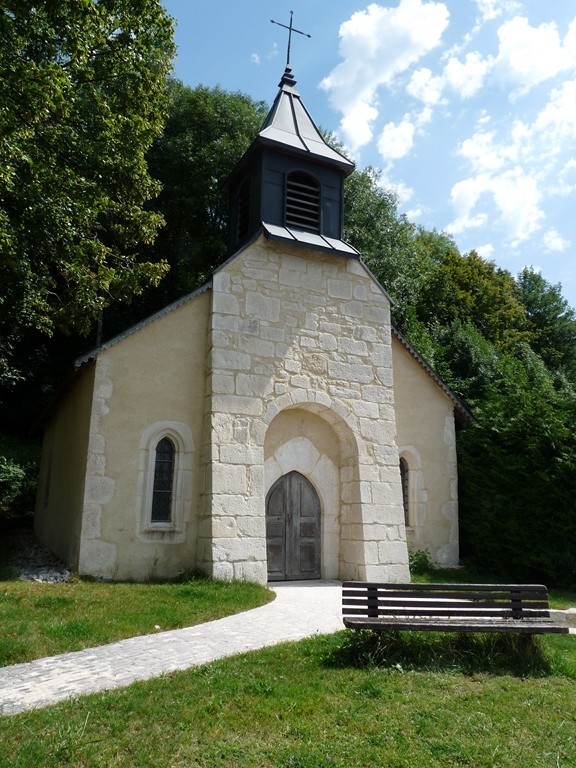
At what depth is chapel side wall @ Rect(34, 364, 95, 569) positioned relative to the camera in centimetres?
1056

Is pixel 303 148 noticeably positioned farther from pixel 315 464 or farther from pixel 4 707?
pixel 4 707

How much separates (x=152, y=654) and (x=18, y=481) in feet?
39.0

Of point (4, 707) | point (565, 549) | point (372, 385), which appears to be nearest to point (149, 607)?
point (4, 707)

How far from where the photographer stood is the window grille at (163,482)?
10.6 m

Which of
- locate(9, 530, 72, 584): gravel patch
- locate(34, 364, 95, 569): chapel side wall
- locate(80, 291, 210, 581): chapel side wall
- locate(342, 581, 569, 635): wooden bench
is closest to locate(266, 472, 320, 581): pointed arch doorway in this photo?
locate(80, 291, 210, 581): chapel side wall

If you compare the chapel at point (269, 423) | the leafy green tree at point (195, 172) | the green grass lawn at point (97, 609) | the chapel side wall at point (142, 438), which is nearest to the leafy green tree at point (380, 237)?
the leafy green tree at point (195, 172)

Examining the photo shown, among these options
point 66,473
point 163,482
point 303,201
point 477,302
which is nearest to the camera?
point 163,482

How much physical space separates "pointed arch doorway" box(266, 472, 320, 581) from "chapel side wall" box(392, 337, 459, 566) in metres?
2.42

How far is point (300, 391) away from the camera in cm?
1139

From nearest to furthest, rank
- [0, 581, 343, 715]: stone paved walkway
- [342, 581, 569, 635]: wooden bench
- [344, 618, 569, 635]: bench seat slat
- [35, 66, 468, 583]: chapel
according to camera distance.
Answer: [0, 581, 343, 715]: stone paved walkway, [344, 618, 569, 635]: bench seat slat, [342, 581, 569, 635]: wooden bench, [35, 66, 468, 583]: chapel

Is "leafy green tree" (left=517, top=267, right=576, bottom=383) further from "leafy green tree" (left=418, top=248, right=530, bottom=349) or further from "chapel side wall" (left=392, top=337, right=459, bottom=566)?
"chapel side wall" (left=392, top=337, right=459, bottom=566)

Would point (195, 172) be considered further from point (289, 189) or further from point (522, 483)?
point (522, 483)

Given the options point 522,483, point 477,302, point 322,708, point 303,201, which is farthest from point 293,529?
point 477,302

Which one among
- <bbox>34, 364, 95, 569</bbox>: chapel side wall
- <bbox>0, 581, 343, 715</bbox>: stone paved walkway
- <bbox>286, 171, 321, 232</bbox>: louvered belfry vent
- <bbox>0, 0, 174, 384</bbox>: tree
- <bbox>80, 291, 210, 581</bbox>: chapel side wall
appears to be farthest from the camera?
<bbox>286, 171, 321, 232</bbox>: louvered belfry vent
